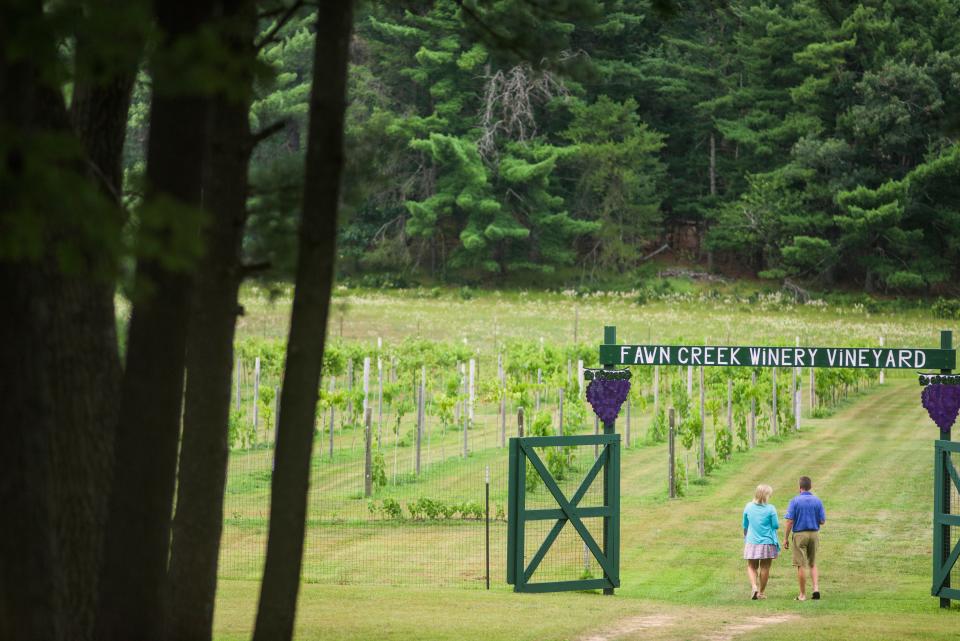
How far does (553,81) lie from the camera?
155 ft

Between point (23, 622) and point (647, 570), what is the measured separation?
34.4 feet

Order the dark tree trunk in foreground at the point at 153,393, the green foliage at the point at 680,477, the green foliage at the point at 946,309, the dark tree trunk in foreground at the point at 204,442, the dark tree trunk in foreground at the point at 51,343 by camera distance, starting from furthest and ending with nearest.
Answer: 1. the green foliage at the point at 946,309
2. the green foliage at the point at 680,477
3. the dark tree trunk in foreground at the point at 204,442
4. the dark tree trunk in foreground at the point at 153,393
5. the dark tree trunk in foreground at the point at 51,343

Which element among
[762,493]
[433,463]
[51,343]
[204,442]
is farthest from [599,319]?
[51,343]

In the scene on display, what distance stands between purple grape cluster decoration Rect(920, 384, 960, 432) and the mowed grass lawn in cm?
169

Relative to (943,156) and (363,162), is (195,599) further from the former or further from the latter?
(943,156)

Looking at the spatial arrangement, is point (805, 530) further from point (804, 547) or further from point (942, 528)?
point (942, 528)

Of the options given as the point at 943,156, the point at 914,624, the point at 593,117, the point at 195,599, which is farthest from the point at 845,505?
the point at 593,117

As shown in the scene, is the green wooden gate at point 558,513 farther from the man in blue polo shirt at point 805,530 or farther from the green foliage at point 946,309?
the green foliage at point 946,309

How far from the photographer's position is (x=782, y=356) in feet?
45.5

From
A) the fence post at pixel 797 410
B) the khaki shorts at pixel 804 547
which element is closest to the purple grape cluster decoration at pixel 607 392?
the khaki shorts at pixel 804 547

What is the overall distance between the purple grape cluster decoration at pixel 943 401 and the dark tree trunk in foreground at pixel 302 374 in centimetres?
828

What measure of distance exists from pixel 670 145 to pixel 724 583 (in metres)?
37.4

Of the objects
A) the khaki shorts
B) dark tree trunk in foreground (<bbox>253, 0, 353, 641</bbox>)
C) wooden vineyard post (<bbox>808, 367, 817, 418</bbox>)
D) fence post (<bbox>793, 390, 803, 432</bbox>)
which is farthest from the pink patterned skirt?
wooden vineyard post (<bbox>808, 367, 817, 418</bbox>)

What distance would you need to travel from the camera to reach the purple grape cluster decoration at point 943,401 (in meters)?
13.2
